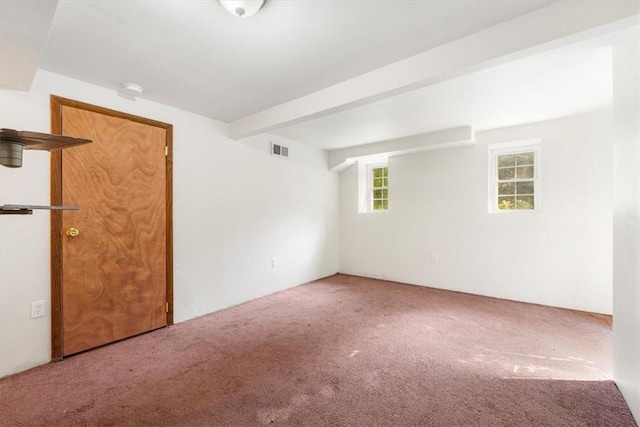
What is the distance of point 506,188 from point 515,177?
7.2 inches

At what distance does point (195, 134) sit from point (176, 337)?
7.19ft

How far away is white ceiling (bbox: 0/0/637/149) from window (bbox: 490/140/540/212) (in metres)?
0.67

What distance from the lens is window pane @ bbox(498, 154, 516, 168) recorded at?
12.6 feet

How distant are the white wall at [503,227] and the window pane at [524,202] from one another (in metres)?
0.14

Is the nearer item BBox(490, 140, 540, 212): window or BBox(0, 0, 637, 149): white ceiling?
BBox(0, 0, 637, 149): white ceiling

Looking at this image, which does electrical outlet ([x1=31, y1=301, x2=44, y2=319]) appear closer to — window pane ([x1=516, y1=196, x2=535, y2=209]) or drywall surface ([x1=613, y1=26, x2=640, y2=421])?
drywall surface ([x1=613, y1=26, x2=640, y2=421])

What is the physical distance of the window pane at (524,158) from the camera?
12.2 feet

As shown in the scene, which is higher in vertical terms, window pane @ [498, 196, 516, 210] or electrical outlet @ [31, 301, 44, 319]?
window pane @ [498, 196, 516, 210]

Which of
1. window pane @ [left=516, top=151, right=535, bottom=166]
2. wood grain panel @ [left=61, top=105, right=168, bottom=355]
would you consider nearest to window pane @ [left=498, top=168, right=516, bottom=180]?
window pane @ [left=516, top=151, right=535, bottom=166]

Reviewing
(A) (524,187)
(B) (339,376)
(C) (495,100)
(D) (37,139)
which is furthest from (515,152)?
(D) (37,139)

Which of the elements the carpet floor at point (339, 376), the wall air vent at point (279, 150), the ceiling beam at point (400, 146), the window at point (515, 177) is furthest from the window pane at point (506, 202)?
the wall air vent at point (279, 150)

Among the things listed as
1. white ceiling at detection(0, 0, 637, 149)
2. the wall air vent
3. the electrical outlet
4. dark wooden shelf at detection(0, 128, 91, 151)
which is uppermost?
white ceiling at detection(0, 0, 637, 149)

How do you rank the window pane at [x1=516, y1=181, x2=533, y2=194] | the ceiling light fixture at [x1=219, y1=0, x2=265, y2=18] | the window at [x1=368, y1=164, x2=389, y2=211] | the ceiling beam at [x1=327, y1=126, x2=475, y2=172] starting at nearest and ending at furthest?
the ceiling light fixture at [x1=219, y1=0, x2=265, y2=18]
the window pane at [x1=516, y1=181, x2=533, y2=194]
the ceiling beam at [x1=327, y1=126, x2=475, y2=172]
the window at [x1=368, y1=164, x2=389, y2=211]

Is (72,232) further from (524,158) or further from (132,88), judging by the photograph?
(524,158)
